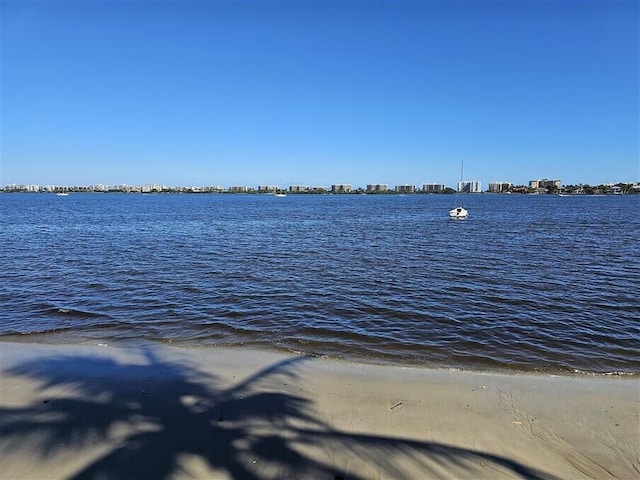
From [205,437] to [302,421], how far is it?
1489 mm

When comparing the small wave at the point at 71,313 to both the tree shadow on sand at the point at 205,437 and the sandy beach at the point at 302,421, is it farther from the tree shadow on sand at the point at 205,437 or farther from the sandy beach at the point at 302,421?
the tree shadow on sand at the point at 205,437

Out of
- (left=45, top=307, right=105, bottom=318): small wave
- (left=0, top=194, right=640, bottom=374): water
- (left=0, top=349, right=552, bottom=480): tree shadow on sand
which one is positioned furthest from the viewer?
(left=45, top=307, right=105, bottom=318): small wave

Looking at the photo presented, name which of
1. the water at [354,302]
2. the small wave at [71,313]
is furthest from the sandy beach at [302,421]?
the small wave at [71,313]

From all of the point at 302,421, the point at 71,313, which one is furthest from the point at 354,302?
the point at 71,313

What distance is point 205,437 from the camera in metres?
6.08

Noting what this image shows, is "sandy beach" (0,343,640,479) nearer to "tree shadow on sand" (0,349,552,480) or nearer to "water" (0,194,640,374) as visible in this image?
"tree shadow on sand" (0,349,552,480)

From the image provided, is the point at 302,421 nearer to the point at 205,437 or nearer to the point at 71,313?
the point at 205,437

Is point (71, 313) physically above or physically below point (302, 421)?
below

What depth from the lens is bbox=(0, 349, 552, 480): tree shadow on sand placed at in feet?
17.8

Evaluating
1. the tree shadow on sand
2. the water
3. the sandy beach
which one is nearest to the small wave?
the water

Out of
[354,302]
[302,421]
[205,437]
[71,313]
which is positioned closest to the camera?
[205,437]

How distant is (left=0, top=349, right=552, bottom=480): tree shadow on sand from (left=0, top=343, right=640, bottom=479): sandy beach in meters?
0.02

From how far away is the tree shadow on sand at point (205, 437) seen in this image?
541cm

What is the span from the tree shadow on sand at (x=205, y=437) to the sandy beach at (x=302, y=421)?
2 centimetres
